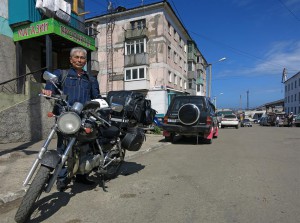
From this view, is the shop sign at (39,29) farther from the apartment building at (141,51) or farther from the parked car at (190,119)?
the apartment building at (141,51)

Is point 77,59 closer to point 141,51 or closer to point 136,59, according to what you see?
point 136,59

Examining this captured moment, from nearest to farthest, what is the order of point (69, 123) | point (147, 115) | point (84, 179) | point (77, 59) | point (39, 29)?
point (69, 123)
point (77, 59)
point (84, 179)
point (147, 115)
point (39, 29)

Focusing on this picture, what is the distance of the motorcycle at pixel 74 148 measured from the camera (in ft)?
10.2

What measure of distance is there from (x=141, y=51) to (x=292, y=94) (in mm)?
51820

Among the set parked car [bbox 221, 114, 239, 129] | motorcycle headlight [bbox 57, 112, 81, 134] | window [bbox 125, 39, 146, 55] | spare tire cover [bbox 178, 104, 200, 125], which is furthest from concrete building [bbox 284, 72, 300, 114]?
motorcycle headlight [bbox 57, 112, 81, 134]

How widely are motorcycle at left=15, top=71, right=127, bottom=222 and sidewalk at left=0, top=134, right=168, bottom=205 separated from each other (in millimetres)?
599

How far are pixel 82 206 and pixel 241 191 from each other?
244 centimetres

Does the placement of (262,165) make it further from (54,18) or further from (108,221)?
(54,18)

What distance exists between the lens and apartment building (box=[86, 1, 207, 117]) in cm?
3169

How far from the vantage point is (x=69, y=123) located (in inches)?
134

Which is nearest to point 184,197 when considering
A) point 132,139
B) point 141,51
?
point 132,139

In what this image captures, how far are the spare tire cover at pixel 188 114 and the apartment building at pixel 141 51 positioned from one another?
66.7ft

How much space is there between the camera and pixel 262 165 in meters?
6.51

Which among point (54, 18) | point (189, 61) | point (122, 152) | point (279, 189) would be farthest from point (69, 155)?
point (189, 61)
